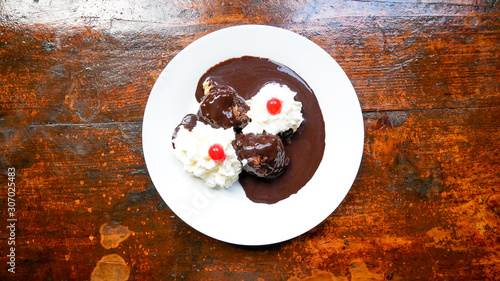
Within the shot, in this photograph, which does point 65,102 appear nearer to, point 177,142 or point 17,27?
point 17,27

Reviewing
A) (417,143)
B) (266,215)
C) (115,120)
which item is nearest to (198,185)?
(266,215)

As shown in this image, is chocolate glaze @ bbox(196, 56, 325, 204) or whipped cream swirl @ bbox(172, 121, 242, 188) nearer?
whipped cream swirl @ bbox(172, 121, 242, 188)

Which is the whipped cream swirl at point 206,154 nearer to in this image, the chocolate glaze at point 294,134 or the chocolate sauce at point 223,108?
the chocolate sauce at point 223,108

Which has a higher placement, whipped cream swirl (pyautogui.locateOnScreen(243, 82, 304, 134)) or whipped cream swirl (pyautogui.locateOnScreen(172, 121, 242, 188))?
whipped cream swirl (pyautogui.locateOnScreen(243, 82, 304, 134))

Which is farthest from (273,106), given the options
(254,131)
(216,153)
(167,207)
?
→ (167,207)

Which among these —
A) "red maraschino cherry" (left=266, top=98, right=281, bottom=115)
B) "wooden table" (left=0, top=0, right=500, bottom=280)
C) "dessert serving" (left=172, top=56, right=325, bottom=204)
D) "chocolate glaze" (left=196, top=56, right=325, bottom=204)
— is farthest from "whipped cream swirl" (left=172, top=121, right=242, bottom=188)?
"wooden table" (left=0, top=0, right=500, bottom=280)

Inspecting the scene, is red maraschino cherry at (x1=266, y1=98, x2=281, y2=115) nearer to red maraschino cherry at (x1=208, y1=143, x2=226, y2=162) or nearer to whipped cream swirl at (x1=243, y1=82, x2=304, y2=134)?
whipped cream swirl at (x1=243, y1=82, x2=304, y2=134)

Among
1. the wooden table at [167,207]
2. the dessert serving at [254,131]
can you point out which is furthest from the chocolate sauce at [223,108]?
the wooden table at [167,207]
